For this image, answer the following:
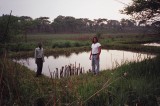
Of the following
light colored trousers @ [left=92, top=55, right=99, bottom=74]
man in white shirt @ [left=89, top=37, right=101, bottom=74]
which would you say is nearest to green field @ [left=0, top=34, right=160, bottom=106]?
man in white shirt @ [left=89, top=37, right=101, bottom=74]

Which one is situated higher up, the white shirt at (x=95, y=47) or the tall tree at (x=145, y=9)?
the tall tree at (x=145, y=9)

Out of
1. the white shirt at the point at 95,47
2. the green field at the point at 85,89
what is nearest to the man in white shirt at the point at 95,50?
the white shirt at the point at 95,47

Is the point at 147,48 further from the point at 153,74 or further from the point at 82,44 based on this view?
the point at 153,74

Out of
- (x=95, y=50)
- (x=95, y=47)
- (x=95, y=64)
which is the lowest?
(x=95, y=64)

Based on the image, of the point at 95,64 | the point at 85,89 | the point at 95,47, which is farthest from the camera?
the point at 95,64

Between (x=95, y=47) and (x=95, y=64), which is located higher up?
(x=95, y=47)

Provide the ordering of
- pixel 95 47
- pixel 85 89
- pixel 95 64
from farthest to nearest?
pixel 95 64 → pixel 95 47 → pixel 85 89

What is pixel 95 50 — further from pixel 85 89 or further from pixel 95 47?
pixel 85 89

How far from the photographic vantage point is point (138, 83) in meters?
5.02

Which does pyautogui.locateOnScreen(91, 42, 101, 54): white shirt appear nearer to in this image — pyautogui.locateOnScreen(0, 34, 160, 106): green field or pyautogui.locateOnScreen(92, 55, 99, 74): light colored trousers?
pyautogui.locateOnScreen(92, 55, 99, 74): light colored trousers

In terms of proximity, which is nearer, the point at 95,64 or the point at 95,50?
the point at 95,50

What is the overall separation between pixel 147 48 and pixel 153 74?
2043 cm

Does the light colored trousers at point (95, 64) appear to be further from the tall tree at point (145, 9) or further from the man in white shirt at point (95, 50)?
the tall tree at point (145, 9)

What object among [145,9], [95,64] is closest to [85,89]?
[95,64]
